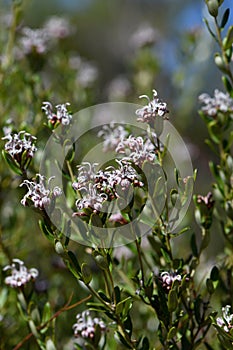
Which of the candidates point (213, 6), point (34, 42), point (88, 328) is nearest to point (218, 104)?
point (213, 6)

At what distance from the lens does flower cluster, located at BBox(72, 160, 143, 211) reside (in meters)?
0.56

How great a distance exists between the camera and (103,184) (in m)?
0.57

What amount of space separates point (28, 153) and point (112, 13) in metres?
4.95

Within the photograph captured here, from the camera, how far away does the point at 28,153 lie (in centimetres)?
60

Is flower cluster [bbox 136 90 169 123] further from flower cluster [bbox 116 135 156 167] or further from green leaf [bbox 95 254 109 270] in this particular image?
green leaf [bbox 95 254 109 270]

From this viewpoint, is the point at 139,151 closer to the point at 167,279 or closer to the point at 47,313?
A: the point at 167,279

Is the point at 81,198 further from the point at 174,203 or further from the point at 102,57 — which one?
the point at 102,57

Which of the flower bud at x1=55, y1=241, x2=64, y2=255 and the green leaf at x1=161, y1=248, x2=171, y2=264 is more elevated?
the flower bud at x1=55, y1=241, x2=64, y2=255

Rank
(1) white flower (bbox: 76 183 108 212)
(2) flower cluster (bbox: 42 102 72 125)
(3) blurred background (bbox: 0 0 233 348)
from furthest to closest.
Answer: (3) blurred background (bbox: 0 0 233 348), (2) flower cluster (bbox: 42 102 72 125), (1) white flower (bbox: 76 183 108 212)

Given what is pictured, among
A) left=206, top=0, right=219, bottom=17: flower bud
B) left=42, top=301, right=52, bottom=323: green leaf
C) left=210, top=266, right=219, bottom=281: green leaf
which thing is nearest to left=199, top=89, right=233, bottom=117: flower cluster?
left=206, top=0, right=219, bottom=17: flower bud

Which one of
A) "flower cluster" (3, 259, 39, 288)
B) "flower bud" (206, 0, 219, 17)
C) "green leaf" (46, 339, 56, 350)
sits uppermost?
"flower bud" (206, 0, 219, 17)

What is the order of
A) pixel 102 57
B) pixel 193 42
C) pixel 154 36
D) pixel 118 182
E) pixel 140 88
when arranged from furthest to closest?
1. pixel 102 57
2. pixel 154 36
3. pixel 140 88
4. pixel 193 42
5. pixel 118 182

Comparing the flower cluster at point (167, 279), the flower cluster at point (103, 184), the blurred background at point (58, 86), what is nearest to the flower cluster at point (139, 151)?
the flower cluster at point (103, 184)

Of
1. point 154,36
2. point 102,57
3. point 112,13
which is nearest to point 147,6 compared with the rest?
point 112,13
